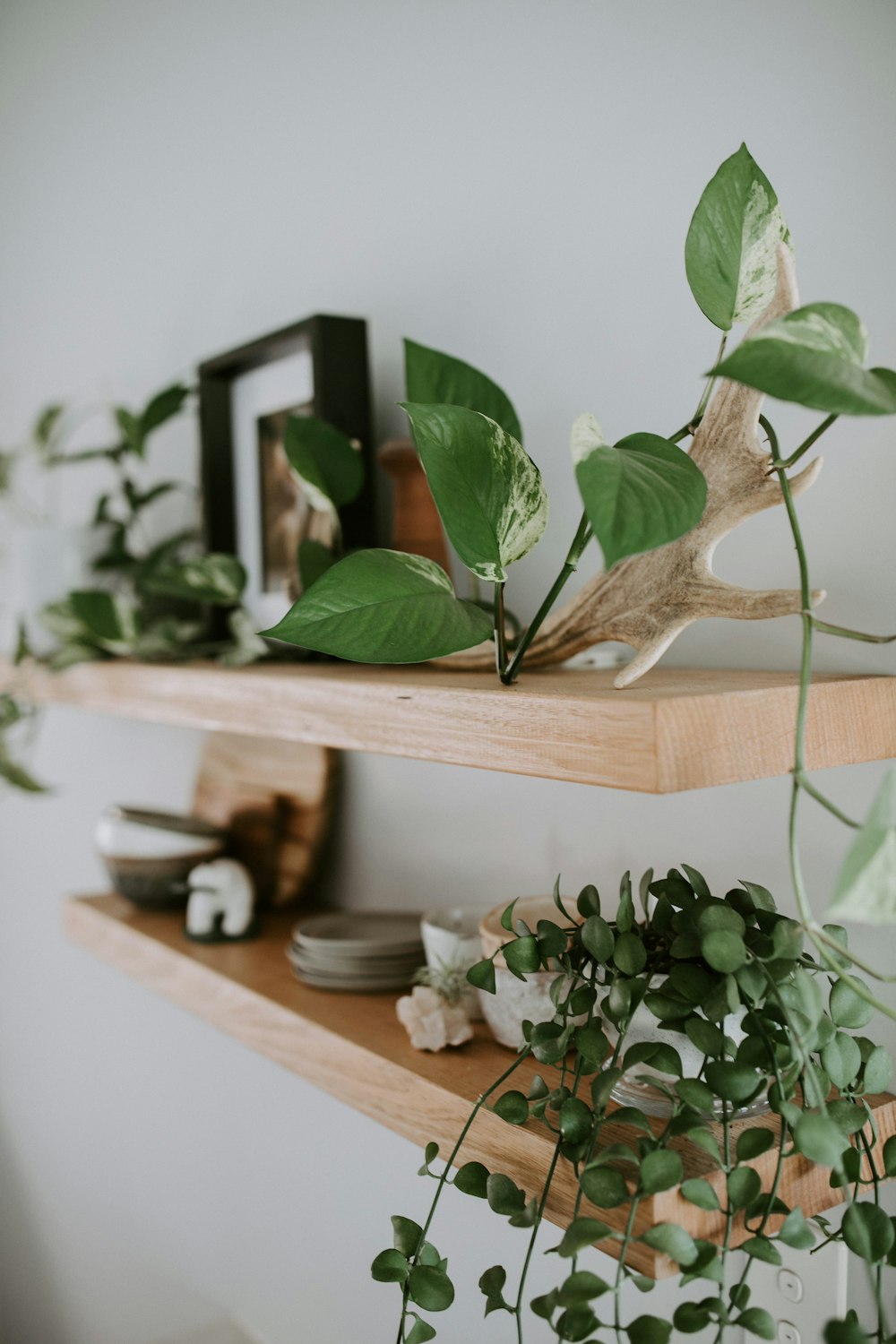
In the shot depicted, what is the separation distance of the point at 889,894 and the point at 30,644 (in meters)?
1.13

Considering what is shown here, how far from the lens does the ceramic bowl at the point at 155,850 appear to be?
116cm

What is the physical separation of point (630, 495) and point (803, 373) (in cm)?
Answer: 8

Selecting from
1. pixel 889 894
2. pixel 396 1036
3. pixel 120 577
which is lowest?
pixel 396 1036

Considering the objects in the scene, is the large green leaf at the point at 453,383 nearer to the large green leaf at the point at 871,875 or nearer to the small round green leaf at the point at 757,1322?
Result: the large green leaf at the point at 871,875

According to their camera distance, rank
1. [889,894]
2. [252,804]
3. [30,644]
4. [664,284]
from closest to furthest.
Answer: [889,894] < [664,284] < [252,804] < [30,644]

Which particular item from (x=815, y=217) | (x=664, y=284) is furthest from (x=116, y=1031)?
(x=815, y=217)

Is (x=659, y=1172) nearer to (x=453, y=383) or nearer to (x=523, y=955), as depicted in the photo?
(x=523, y=955)

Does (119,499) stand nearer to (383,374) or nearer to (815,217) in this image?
(383,374)

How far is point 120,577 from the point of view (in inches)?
54.7

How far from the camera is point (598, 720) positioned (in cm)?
51

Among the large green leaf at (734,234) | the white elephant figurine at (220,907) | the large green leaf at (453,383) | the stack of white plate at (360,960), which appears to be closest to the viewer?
the large green leaf at (734,234)

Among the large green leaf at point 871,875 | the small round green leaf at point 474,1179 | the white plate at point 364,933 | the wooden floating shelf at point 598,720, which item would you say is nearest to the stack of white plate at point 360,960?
the white plate at point 364,933

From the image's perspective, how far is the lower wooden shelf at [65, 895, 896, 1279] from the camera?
570 mm

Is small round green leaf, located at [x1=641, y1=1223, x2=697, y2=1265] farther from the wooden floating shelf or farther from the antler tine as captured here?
the antler tine
